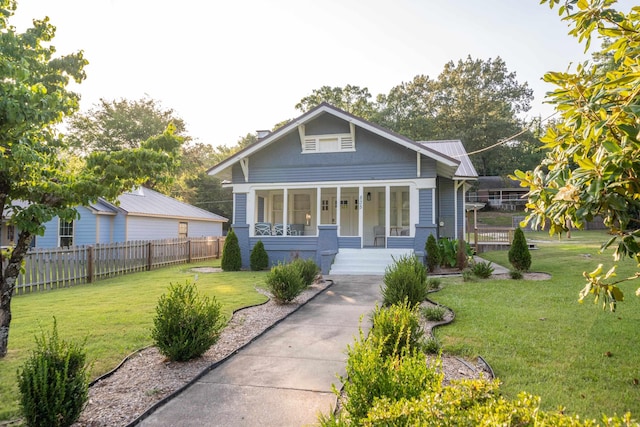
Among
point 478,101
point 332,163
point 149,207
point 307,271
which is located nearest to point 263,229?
point 332,163

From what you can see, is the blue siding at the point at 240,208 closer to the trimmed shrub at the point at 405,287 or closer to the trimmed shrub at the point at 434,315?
the trimmed shrub at the point at 405,287

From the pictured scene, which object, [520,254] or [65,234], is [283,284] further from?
[65,234]

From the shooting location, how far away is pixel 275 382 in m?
3.90

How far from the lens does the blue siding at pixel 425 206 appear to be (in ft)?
44.9

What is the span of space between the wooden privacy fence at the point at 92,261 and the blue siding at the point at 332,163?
16.1ft

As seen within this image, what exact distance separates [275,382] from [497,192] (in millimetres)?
52218

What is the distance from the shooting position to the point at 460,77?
48.2m

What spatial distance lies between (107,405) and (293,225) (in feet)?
44.5

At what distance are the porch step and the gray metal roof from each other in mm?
4550

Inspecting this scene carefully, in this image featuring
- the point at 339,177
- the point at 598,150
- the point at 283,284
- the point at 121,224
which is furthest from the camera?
the point at 121,224

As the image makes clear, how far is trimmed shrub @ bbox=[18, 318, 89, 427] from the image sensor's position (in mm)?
2918

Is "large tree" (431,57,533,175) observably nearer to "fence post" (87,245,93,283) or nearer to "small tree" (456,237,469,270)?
"small tree" (456,237,469,270)

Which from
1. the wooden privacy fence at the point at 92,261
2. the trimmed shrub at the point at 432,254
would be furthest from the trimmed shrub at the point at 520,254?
the wooden privacy fence at the point at 92,261

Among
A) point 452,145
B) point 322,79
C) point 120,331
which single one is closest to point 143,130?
point 322,79
